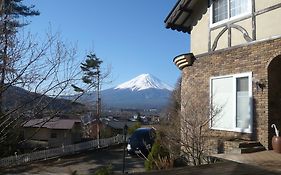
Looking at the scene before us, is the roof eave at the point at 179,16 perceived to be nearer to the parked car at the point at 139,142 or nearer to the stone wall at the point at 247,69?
the stone wall at the point at 247,69

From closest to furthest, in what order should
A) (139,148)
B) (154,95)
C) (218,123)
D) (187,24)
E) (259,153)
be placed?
(259,153), (218,123), (187,24), (139,148), (154,95)

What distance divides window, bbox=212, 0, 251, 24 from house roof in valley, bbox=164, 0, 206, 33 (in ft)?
2.79

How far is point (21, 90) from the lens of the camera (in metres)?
6.80

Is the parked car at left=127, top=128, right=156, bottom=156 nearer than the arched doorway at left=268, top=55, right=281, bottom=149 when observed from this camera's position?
No

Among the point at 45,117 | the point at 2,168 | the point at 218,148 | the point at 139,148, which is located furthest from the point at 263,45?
the point at 139,148

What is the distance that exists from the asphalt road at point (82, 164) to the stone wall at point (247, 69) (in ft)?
21.2

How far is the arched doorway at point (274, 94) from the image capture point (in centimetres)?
998

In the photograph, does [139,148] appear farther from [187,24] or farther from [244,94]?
[244,94]

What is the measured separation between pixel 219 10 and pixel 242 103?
3.46 metres

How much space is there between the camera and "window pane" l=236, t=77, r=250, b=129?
10617mm

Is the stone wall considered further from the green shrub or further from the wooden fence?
the wooden fence

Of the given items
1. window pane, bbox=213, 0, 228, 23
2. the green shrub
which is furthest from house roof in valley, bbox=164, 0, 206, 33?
the green shrub

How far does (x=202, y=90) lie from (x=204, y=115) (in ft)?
3.06

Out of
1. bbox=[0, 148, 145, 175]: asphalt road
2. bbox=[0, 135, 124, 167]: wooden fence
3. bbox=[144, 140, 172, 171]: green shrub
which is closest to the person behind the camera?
bbox=[144, 140, 172, 171]: green shrub
